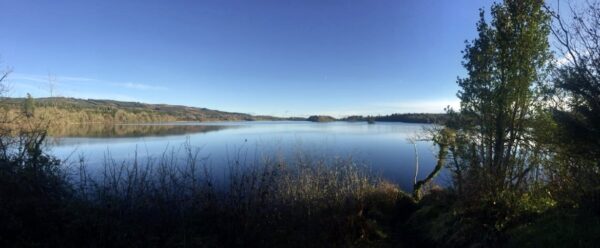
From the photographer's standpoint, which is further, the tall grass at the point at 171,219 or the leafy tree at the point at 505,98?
the leafy tree at the point at 505,98

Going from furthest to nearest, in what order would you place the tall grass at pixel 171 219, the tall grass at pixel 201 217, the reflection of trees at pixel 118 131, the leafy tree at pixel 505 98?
the reflection of trees at pixel 118 131
the leafy tree at pixel 505 98
the tall grass at pixel 201 217
the tall grass at pixel 171 219

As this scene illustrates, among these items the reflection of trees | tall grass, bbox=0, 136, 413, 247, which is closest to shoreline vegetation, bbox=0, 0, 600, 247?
tall grass, bbox=0, 136, 413, 247

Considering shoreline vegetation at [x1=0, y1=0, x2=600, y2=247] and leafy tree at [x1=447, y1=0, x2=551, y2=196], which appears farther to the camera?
leafy tree at [x1=447, y1=0, x2=551, y2=196]

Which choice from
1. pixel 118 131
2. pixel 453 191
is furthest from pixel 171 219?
pixel 118 131

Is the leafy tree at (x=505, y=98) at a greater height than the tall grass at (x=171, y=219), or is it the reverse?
the leafy tree at (x=505, y=98)

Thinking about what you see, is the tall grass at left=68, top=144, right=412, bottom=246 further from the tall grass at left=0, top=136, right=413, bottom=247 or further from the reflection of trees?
the reflection of trees

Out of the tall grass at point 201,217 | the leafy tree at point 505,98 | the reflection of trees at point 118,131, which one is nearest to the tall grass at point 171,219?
the tall grass at point 201,217

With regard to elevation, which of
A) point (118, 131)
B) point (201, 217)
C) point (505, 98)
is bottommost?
point (118, 131)

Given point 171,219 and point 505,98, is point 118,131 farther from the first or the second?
point 505,98

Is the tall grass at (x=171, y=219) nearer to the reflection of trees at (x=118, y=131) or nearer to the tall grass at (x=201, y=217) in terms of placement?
the tall grass at (x=201, y=217)

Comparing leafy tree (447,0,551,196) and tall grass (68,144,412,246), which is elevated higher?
leafy tree (447,0,551,196)

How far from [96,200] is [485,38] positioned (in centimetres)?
1256

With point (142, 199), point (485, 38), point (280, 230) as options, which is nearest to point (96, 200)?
point (142, 199)

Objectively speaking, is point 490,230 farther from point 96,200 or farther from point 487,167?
point 96,200
